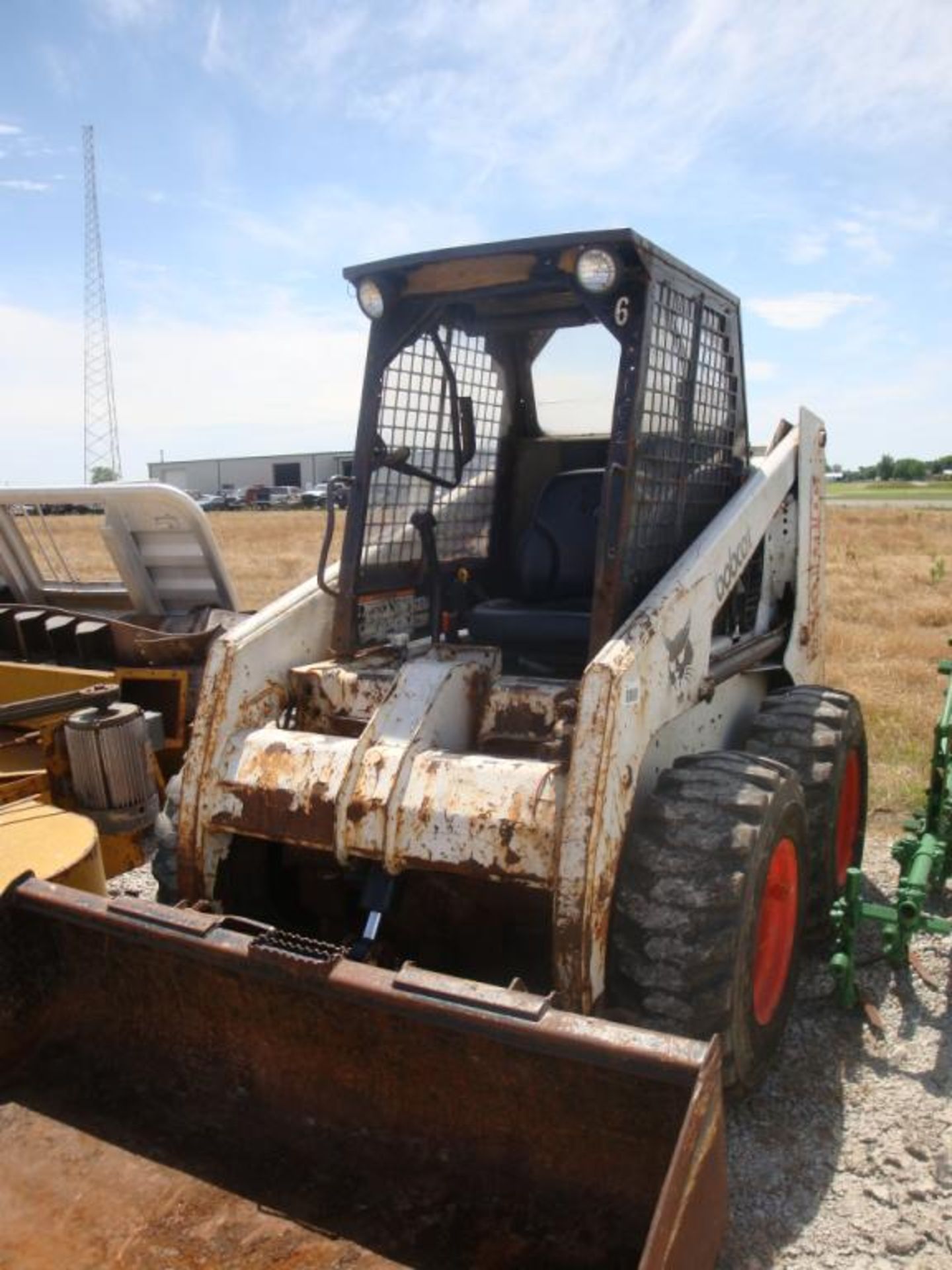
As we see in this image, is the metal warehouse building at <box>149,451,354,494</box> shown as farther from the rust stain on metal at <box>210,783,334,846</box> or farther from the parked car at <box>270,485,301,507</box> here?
the rust stain on metal at <box>210,783,334,846</box>

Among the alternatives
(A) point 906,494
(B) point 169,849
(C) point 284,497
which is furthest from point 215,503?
(B) point 169,849

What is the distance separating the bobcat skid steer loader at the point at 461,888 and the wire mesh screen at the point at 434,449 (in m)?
0.02

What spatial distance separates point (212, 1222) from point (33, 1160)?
0.53 m

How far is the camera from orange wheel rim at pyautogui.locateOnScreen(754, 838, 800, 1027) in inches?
128

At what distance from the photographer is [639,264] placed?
334 cm

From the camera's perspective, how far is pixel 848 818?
479cm

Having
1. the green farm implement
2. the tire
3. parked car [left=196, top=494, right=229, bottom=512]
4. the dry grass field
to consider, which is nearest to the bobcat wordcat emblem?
the green farm implement

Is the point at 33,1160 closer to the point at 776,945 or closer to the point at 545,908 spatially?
the point at 545,908

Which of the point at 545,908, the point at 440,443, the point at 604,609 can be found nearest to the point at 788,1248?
the point at 545,908

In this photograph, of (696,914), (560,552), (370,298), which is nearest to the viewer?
(696,914)

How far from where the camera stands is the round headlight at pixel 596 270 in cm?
330

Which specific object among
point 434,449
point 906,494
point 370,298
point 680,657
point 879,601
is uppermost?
point 370,298

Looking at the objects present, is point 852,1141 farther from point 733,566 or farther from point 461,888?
point 733,566

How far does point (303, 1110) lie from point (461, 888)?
0.80 m
